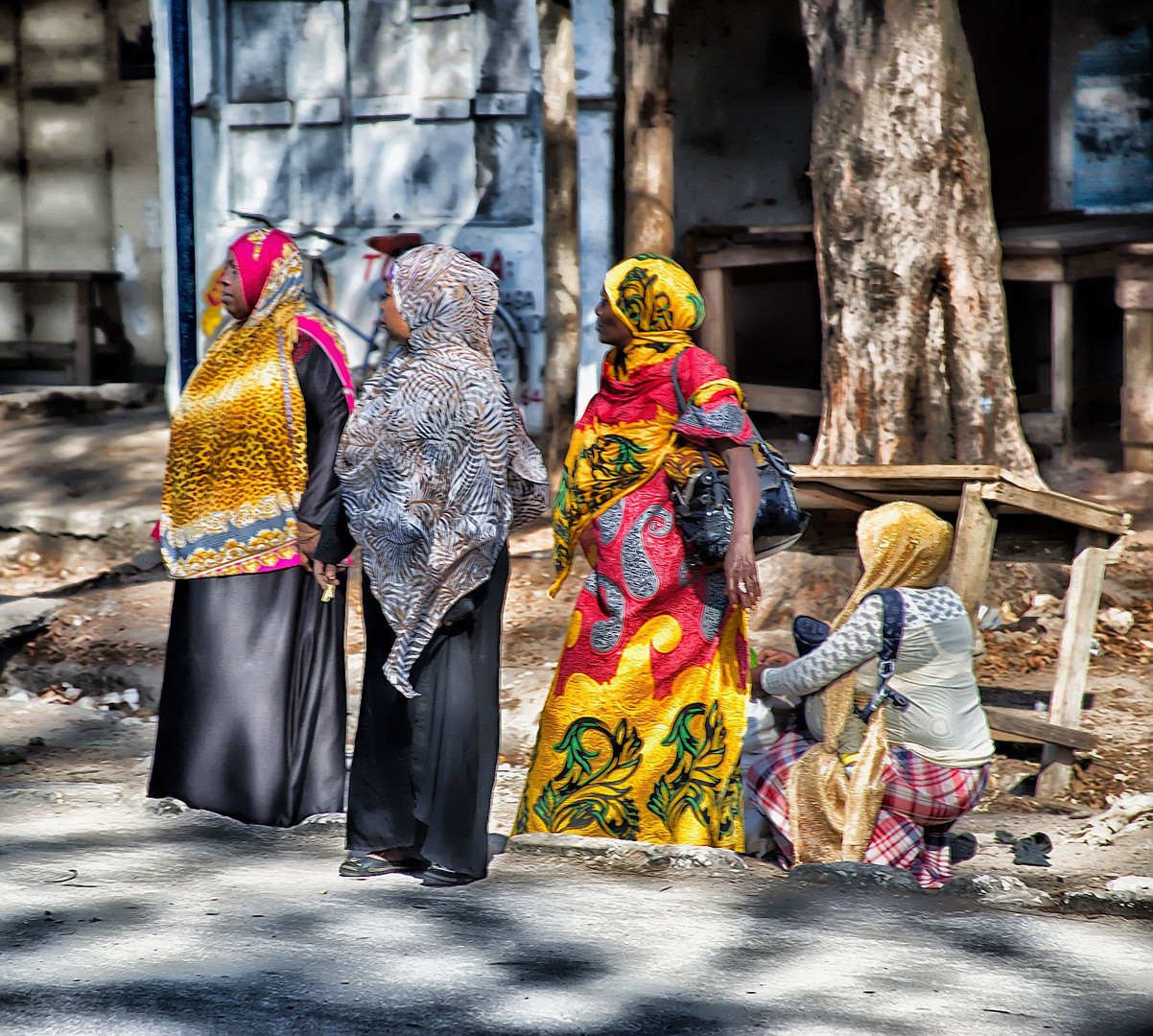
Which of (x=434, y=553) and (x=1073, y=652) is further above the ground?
(x=434, y=553)

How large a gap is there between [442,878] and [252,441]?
1.52 metres

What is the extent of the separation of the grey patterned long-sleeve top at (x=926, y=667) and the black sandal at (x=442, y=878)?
113 cm

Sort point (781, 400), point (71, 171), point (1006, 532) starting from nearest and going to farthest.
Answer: point (1006, 532) < point (781, 400) < point (71, 171)

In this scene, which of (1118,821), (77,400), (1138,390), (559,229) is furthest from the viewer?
(77,400)

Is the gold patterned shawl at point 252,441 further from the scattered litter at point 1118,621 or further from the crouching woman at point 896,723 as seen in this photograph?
the scattered litter at point 1118,621

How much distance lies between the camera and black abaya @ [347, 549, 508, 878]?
12.3 ft

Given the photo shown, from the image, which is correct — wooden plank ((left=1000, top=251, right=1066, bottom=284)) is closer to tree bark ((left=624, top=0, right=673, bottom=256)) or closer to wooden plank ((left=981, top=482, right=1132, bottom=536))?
tree bark ((left=624, top=0, right=673, bottom=256))

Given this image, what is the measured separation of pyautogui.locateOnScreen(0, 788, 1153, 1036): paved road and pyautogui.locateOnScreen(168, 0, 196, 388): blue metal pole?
2998 mm

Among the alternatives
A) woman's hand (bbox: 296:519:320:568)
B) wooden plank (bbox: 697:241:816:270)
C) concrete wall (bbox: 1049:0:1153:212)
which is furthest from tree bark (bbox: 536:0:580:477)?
woman's hand (bbox: 296:519:320:568)

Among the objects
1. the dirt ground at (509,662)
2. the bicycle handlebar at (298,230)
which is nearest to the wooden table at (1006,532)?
the dirt ground at (509,662)

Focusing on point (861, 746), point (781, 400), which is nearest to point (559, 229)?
point (781, 400)

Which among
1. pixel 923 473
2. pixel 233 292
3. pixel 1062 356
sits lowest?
pixel 923 473

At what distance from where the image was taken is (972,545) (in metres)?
4.57

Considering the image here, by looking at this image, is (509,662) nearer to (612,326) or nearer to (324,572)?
(324,572)
